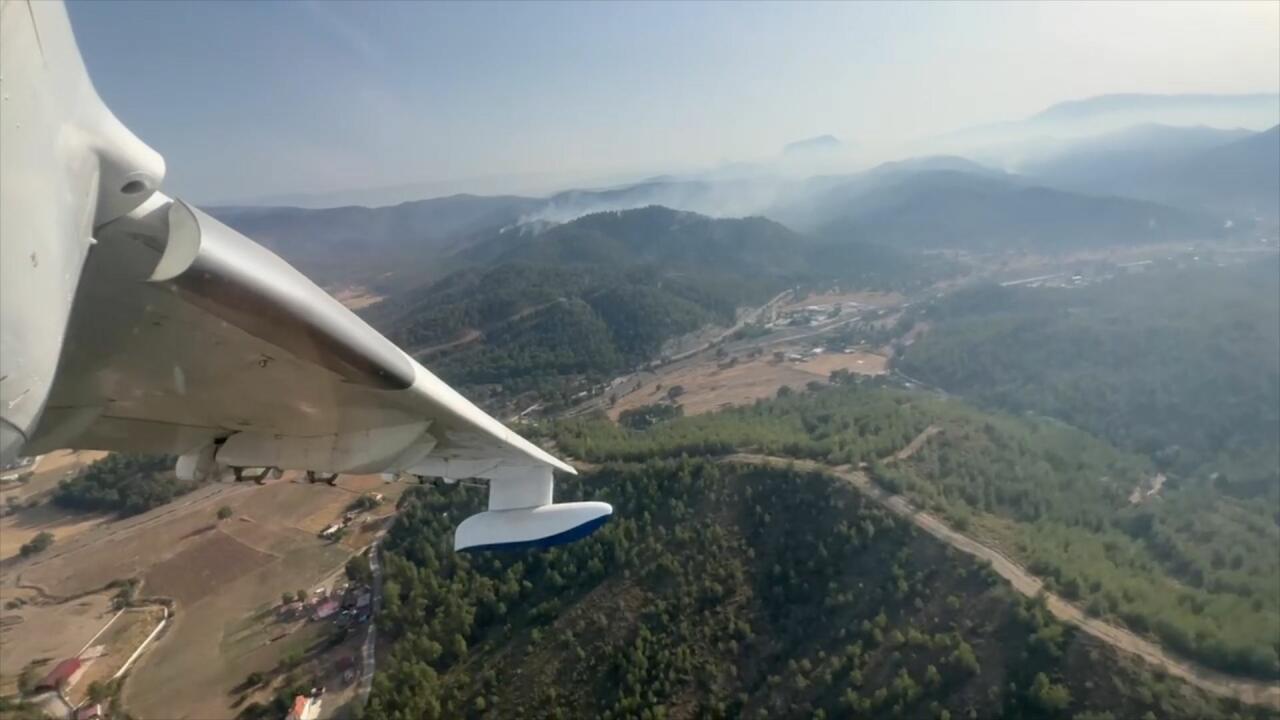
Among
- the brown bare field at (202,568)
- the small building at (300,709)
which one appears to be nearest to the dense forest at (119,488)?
the brown bare field at (202,568)

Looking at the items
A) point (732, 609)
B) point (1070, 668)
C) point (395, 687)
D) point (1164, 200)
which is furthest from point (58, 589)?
point (1164, 200)

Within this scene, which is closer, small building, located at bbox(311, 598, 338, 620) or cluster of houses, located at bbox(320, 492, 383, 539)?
small building, located at bbox(311, 598, 338, 620)

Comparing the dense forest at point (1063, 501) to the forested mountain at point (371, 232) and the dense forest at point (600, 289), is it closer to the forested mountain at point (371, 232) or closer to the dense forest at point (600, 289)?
the dense forest at point (600, 289)

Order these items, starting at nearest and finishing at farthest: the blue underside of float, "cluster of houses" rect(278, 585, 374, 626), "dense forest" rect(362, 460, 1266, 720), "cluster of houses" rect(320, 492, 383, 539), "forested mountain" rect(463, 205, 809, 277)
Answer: the blue underside of float, "dense forest" rect(362, 460, 1266, 720), "cluster of houses" rect(278, 585, 374, 626), "cluster of houses" rect(320, 492, 383, 539), "forested mountain" rect(463, 205, 809, 277)

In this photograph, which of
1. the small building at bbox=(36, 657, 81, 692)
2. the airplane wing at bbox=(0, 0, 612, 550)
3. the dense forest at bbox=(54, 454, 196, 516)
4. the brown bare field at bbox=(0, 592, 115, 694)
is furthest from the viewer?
the dense forest at bbox=(54, 454, 196, 516)

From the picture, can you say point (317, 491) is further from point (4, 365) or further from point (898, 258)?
point (898, 258)

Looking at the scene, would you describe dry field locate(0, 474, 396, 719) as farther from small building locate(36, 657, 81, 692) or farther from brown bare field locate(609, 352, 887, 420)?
brown bare field locate(609, 352, 887, 420)

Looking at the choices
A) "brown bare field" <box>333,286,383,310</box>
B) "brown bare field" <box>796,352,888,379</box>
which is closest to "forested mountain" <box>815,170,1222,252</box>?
"brown bare field" <box>796,352,888,379</box>
